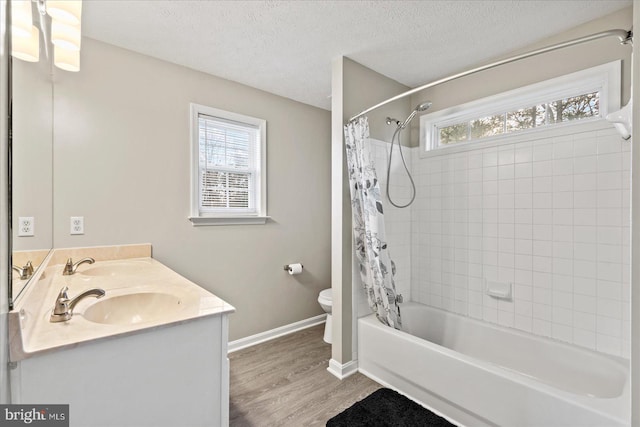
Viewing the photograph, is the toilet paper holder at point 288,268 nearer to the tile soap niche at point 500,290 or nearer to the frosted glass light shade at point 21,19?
the tile soap niche at point 500,290

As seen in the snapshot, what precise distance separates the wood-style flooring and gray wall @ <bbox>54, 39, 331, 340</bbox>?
13.9 inches

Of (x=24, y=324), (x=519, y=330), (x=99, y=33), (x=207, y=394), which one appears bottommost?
(x=519, y=330)

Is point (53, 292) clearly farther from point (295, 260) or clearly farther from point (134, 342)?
point (295, 260)

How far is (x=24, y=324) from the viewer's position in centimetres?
90

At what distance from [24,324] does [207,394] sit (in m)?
0.62

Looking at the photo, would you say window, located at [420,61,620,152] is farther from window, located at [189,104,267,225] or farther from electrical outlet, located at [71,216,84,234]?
electrical outlet, located at [71,216,84,234]

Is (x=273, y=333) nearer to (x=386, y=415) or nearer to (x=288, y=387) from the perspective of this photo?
(x=288, y=387)

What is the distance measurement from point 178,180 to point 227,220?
1.71 ft

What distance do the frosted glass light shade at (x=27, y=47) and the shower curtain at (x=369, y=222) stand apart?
172 cm

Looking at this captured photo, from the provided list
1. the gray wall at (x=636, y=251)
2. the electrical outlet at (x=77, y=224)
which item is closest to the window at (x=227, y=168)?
the electrical outlet at (x=77, y=224)

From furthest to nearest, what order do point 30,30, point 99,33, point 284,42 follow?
point 284,42, point 99,33, point 30,30

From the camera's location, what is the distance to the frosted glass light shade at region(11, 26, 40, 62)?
2.96 feet

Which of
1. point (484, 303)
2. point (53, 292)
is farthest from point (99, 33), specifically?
point (484, 303)

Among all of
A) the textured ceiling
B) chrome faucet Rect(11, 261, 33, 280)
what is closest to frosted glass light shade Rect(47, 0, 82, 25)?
the textured ceiling
